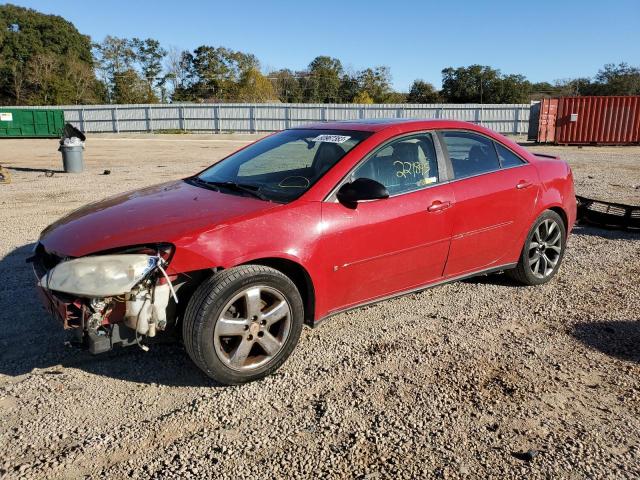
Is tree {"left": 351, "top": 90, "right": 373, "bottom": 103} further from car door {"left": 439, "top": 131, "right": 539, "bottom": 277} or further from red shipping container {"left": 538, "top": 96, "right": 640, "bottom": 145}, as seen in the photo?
car door {"left": 439, "top": 131, "right": 539, "bottom": 277}

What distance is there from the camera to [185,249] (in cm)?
305

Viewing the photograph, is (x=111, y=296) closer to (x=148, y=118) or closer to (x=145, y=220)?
(x=145, y=220)

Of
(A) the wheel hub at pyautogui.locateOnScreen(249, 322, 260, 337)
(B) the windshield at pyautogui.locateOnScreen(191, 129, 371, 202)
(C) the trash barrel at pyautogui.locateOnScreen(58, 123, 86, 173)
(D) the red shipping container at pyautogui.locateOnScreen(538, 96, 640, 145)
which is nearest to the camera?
(A) the wheel hub at pyautogui.locateOnScreen(249, 322, 260, 337)

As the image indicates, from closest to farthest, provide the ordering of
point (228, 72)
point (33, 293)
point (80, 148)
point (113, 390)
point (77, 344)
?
1. point (77, 344)
2. point (113, 390)
3. point (33, 293)
4. point (80, 148)
5. point (228, 72)

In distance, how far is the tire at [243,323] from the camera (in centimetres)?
306

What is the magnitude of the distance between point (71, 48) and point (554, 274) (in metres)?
79.5

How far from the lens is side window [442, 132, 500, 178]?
173 inches

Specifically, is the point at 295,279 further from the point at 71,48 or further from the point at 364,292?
the point at 71,48

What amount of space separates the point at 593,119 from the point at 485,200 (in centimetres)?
2510

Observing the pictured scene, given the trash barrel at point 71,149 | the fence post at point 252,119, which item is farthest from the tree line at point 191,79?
the trash barrel at point 71,149

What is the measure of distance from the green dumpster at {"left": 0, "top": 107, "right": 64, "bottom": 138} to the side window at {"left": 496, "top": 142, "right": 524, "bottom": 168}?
36545 mm

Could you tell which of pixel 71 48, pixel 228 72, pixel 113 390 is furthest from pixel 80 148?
pixel 71 48

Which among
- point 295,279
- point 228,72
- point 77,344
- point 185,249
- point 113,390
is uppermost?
point 228,72

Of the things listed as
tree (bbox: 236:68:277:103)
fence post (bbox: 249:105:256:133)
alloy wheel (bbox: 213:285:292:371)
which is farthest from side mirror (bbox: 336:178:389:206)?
tree (bbox: 236:68:277:103)
